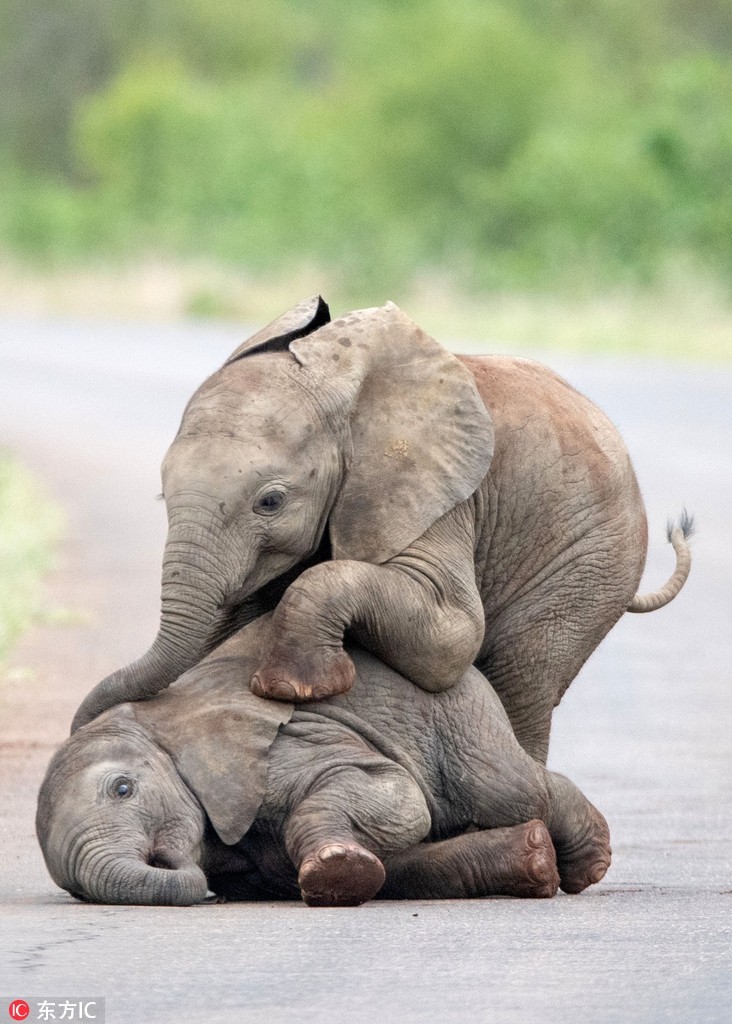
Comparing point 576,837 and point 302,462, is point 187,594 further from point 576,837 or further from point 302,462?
point 576,837

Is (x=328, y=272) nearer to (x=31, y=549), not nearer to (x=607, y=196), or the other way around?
(x=607, y=196)

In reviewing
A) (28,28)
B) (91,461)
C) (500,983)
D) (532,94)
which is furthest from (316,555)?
(28,28)

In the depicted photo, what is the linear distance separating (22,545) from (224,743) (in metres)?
8.76

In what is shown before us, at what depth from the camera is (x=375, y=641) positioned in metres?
6.16

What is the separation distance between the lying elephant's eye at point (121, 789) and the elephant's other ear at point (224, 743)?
171 millimetres

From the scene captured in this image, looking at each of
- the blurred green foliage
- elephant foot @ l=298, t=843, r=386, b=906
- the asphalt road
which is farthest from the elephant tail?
the blurred green foliage

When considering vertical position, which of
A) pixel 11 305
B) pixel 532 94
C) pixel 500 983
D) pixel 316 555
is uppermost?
pixel 532 94

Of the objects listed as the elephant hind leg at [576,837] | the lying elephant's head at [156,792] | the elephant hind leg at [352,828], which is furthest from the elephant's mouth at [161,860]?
the elephant hind leg at [576,837]

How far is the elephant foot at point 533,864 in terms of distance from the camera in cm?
614

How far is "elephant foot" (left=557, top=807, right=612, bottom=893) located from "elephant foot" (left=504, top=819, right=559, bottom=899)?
349 millimetres

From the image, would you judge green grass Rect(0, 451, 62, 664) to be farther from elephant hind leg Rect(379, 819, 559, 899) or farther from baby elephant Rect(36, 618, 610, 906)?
elephant hind leg Rect(379, 819, 559, 899)

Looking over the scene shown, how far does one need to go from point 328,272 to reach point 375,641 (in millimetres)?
37509

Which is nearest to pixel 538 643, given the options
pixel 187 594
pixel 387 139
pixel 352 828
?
pixel 352 828

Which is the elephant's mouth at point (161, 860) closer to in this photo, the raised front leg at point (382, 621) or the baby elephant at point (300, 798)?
the baby elephant at point (300, 798)
